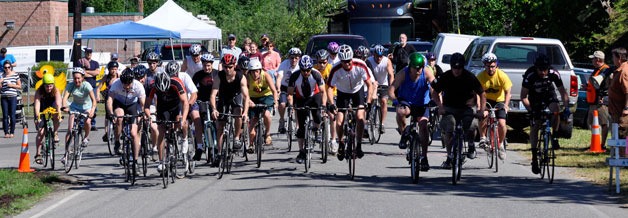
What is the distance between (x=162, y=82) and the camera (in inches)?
596

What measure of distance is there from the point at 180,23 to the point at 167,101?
1909 centimetres

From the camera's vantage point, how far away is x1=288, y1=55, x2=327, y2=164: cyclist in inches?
664

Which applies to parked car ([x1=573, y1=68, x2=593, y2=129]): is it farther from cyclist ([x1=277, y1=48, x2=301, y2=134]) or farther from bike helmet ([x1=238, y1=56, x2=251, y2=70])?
bike helmet ([x1=238, y1=56, x2=251, y2=70])

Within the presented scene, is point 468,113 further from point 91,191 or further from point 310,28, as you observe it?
point 310,28

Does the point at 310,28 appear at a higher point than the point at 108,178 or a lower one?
higher

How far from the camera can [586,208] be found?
1273 centimetres

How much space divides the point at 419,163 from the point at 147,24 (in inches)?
786

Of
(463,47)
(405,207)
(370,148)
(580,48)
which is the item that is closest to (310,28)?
(580,48)

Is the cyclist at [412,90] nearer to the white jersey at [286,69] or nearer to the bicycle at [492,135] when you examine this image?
the bicycle at [492,135]

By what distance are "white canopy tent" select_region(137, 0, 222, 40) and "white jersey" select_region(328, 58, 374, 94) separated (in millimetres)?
16849

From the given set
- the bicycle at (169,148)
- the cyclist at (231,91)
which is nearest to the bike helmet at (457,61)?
the cyclist at (231,91)

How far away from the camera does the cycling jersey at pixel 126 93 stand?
1652 cm

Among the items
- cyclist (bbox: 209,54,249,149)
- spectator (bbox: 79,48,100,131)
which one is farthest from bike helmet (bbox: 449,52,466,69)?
spectator (bbox: 79,48,100,131)

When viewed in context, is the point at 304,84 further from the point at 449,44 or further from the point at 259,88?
the point at 449,44
